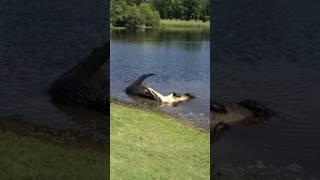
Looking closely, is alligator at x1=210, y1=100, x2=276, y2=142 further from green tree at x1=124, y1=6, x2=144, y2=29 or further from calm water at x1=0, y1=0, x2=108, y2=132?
green tree at x1=124, y1=6, x2=144, y2=29

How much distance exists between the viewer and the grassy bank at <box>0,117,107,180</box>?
Answer: 201 inches

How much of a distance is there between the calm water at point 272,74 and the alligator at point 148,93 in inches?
44.7

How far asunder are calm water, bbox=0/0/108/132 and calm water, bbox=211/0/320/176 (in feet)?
5.82

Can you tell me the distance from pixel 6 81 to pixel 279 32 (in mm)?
3852

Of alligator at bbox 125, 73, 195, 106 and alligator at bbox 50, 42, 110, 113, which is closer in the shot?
alligator at bbox 50, 42, 110, 113

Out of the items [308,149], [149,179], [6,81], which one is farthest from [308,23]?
[6,81]

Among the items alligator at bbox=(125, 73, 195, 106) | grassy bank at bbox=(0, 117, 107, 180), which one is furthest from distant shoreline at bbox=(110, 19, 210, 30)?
grassy bank at bbox=(0, 117, 107, 180)

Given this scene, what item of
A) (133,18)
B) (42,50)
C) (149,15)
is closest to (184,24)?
(149,15)

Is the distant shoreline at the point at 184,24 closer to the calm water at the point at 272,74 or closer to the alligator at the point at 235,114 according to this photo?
the calm water at the point at 272,74

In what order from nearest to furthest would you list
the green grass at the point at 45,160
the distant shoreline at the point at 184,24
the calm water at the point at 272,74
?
the green grass at the point at 45,160
the calm water at the point at 272,74
the distant shoreline at the point at 184,24

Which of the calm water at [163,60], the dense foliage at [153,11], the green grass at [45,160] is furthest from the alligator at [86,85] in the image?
the dense foliage at [153,11]

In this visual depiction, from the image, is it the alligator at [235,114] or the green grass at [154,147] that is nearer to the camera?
the green grass at [154,147]

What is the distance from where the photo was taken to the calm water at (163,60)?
8.68 metres

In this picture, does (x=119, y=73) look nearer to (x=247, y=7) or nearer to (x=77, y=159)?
(x=247, y=7)
